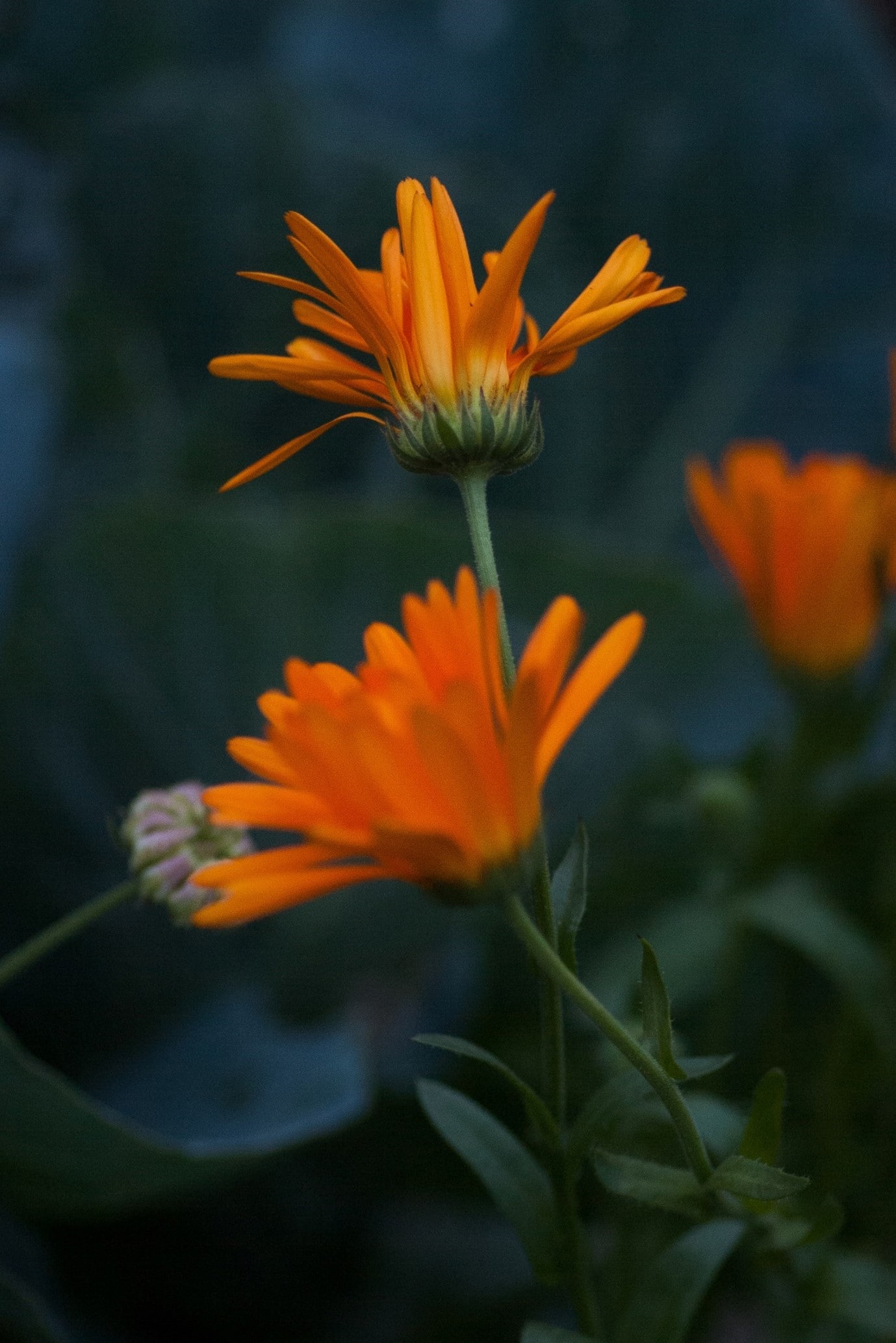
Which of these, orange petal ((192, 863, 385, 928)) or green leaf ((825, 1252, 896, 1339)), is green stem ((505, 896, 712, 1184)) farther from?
green leaf ((825, 1252, 896, 1339))

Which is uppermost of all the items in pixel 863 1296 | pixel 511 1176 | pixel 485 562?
pixel 485 562

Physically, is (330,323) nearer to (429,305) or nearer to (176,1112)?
(429,305)

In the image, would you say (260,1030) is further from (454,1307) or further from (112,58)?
(112,58)

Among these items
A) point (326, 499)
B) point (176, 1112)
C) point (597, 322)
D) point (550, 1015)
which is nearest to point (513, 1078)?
point (550, 1015)

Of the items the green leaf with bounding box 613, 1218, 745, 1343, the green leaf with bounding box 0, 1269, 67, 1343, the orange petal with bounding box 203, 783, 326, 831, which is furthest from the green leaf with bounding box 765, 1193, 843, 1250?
the green leaf with bounding box 0, 1269, 67, 1343

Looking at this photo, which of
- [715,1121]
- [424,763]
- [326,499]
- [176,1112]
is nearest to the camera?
[424,763]

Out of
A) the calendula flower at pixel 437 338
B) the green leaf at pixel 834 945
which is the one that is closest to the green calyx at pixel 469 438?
the calendula flower at pixel 437 338
